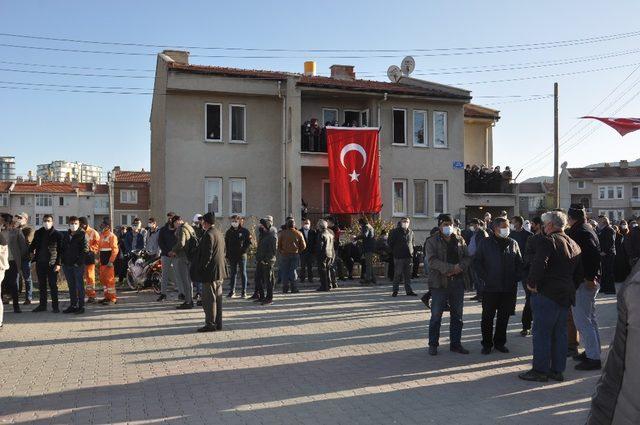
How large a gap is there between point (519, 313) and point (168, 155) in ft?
54.2

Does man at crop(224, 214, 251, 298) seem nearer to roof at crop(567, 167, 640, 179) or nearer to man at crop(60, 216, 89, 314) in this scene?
man at crop(60, 216, 89, 314)

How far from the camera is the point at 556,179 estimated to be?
26859 millimetres

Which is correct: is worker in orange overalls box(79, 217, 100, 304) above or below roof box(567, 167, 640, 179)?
below

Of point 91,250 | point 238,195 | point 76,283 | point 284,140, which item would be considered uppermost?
point 284,140

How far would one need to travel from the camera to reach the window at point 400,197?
27953 mm

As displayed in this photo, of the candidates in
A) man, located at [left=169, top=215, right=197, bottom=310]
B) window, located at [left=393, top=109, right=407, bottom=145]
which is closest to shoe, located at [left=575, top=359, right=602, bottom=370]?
man, located at [left=169, top=215, right=197, bottom=310]

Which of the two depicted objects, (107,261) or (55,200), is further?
(55,200)

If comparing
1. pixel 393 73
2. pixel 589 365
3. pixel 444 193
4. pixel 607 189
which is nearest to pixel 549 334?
pixel 589 365

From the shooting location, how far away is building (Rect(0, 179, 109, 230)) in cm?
9081

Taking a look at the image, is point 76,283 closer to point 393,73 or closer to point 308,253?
point 308,253

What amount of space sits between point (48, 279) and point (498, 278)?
9.56m

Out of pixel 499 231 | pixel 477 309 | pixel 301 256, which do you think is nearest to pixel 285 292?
pixel 301 256

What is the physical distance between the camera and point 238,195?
26500 mm

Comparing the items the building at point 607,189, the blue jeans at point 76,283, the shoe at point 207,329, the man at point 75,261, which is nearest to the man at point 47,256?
the man at point 75,261
